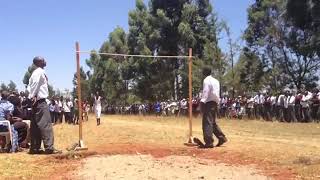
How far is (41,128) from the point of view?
1237cm

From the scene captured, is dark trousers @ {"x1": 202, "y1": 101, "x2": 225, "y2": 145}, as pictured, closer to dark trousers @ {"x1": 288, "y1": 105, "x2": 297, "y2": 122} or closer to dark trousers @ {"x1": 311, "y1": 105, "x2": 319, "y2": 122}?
dark trousers @ {"x1": 311, "y1": 105, "x2": 319, "y2": 122}

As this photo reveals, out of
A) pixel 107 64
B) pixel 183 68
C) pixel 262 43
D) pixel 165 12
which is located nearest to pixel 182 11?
pixel 165 12

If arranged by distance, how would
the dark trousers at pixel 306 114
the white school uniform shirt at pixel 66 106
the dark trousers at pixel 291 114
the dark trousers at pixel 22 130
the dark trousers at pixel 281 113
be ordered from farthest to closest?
the white school uniform shirt at pixel 66 106
the dark trousers at pixel 281 113
the dark trousers at pixel 291 114
the dark trousers at pixel 306 114
the dark trousers at pixel 22 130

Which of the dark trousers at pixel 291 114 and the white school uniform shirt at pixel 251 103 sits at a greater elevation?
the white school uniform shirt at pixel 251 103

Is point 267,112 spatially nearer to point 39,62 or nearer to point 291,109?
point 291,109

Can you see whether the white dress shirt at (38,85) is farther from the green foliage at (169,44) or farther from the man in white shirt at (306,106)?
the green foliage at (169,44)

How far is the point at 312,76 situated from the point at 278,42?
368 centimetres

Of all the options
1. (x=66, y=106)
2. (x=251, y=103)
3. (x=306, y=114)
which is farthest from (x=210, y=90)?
(x=66, y=106)

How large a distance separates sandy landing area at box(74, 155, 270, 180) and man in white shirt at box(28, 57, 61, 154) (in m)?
1.33

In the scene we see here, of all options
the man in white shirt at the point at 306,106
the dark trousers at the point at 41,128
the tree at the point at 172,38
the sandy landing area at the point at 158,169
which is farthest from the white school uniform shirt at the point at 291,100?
the dark trousers at the point at 41,128

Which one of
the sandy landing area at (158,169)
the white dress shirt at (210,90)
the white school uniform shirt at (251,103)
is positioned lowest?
the sandy landing area at (158,169)

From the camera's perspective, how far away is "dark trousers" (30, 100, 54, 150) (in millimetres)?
12328

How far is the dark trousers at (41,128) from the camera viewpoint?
1233 centimetres

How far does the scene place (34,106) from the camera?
12.4m
